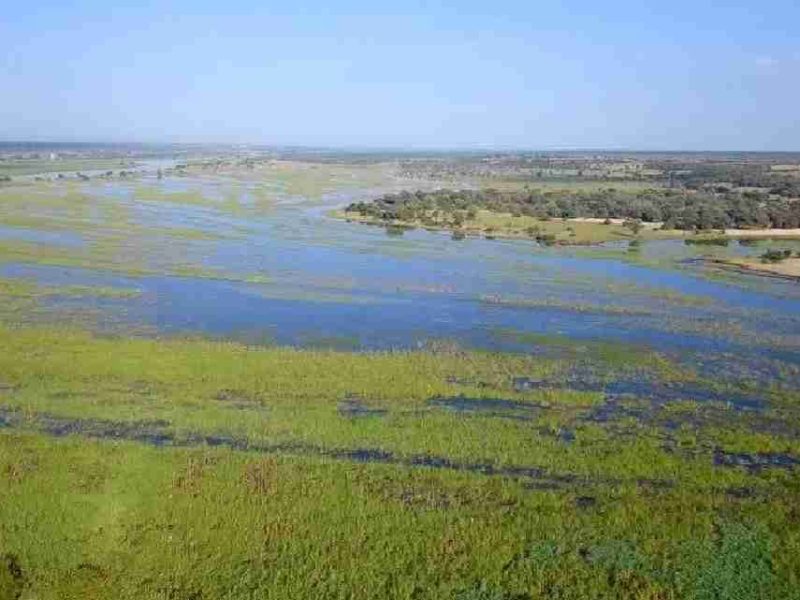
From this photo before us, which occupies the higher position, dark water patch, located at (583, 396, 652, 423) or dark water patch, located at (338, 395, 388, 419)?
dark water patch, located at (338, 395, 388, 419)

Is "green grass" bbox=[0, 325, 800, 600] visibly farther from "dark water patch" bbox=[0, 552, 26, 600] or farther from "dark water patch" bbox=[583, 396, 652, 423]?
"dark water patch" bbox=[583, 396, 652, 423]

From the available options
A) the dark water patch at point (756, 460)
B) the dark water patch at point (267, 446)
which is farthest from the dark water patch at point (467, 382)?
the dark water patch at point (756, 460)

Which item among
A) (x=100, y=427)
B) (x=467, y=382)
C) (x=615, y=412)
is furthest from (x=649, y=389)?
(x=100, y=427)

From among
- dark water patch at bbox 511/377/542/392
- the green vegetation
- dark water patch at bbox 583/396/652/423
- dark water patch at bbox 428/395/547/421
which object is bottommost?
dark water patch at bbox 583/396/652/423

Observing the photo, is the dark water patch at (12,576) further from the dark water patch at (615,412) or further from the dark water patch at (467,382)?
the dark water patch at (615,412)

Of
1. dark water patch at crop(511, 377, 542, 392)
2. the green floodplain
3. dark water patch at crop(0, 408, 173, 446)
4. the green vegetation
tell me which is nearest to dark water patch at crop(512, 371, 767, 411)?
dark water patch at crop(511, 377, 542, 392)

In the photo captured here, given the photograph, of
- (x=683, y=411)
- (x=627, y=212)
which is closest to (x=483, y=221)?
(x=627, y=212)

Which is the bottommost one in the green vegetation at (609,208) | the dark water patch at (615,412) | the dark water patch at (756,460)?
the dark water patch at (756,460)
